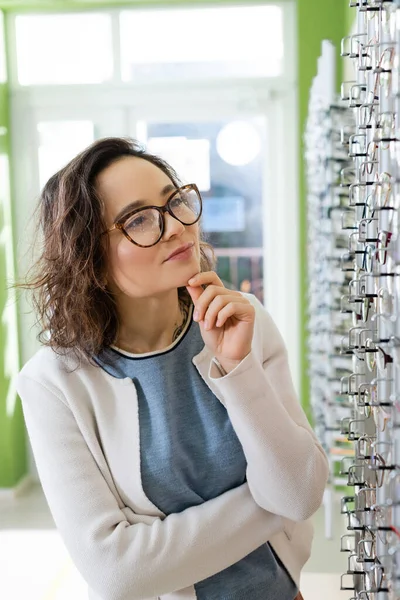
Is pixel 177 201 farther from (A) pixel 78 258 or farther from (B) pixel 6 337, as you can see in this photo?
(B) pixel 6 337

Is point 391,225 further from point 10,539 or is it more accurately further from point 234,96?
point 234,96

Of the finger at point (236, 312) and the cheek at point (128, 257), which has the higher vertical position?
the cheek at point (128, 257)

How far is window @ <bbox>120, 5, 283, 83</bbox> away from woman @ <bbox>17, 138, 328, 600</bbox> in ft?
11.2

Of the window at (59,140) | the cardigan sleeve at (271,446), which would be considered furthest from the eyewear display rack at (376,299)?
the window at (59,140)

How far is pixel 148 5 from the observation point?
446 centimetres

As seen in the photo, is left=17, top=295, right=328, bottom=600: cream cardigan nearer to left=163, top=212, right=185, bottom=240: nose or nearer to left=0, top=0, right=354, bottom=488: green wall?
left=163, top=212, right=185, bottom=240: nose

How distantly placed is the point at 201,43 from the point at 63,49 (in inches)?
32.7

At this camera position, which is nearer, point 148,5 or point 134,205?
point 134,205

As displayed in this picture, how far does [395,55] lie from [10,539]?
11.9ft

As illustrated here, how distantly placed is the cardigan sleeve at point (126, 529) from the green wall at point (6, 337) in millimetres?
3350

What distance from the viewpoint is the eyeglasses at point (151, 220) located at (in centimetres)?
Result: 120

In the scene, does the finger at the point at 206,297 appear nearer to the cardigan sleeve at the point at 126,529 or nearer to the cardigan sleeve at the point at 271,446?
the cardigan sleeve at the point at 271,446

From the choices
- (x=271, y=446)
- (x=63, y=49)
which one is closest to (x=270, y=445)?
(x=271, y=446)

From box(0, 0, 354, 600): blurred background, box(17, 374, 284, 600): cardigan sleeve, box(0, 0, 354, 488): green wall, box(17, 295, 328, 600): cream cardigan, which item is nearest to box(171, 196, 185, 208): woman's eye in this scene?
box(17, 295, 328, 600): cream cardigan
